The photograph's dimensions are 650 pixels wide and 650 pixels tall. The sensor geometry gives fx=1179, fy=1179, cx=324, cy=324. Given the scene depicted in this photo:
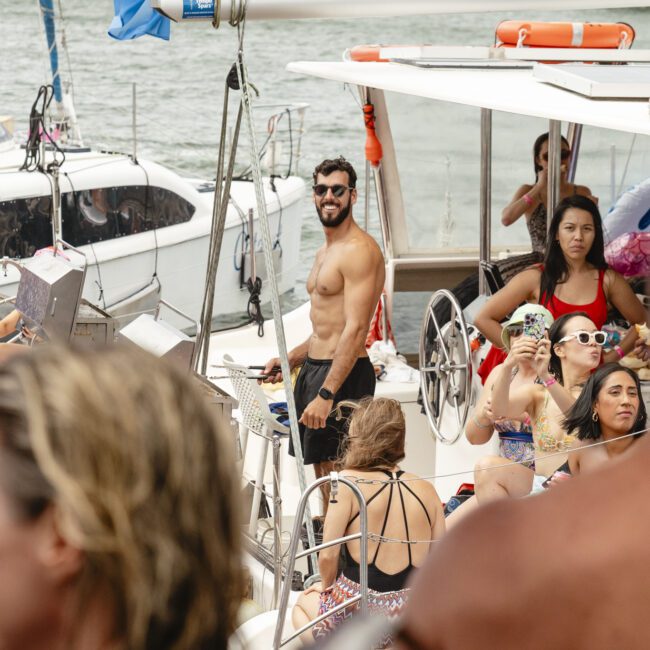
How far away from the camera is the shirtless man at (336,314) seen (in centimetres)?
514

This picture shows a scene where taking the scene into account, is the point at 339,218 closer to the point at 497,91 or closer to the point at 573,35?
the point at 497,91

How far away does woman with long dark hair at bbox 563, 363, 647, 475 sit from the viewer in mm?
3740

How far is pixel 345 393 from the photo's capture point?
534 centimetres

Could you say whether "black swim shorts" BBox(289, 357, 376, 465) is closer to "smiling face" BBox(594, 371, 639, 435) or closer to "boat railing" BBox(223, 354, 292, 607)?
"boat railing" BBox(223, 354, 292, 607)

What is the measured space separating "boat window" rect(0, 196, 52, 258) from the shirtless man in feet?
20.2

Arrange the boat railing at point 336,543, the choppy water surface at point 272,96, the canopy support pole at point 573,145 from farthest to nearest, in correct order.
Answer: the choppy water surface at point 272,96, the canopy support pole at point 573,145, the boat railing at point 336,543

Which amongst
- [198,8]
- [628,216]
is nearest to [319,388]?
[198,8]

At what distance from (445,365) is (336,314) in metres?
0.55

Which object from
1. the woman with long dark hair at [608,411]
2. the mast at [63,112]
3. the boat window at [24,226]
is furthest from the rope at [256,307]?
the woman with long dark hair at [608,411]

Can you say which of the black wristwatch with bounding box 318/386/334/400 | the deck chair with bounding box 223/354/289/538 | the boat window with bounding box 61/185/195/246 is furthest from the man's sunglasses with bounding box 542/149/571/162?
the boat window with bounding box 61/185/195/246

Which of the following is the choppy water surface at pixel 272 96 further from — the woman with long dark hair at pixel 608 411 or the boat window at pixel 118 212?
the woman with long dark hair at pixel 608 411

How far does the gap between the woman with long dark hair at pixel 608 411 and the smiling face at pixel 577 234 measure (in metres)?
0.95

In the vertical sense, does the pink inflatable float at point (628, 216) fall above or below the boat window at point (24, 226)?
above

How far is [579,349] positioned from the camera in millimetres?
4250
